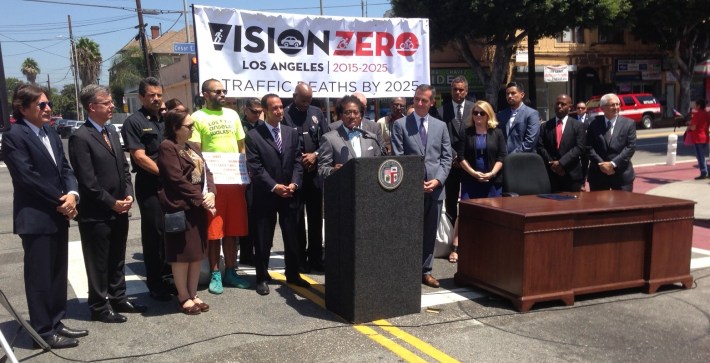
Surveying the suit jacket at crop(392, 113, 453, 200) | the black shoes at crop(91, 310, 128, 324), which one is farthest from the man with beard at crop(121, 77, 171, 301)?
the suit jacket at crop(392, 113, 453, 200)

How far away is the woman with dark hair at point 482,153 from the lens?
6754mm

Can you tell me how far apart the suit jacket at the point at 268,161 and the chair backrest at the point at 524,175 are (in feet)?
7.55

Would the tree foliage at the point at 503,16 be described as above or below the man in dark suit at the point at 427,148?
above

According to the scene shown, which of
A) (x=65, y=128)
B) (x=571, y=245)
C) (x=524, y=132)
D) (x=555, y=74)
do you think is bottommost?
(x=65, y=128)

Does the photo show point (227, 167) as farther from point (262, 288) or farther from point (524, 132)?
point (524, 132)

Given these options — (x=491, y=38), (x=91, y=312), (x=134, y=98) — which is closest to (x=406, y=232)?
(x=91, y=312)

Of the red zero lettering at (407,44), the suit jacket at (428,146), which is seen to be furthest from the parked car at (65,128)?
the suit jacket at (428,146)

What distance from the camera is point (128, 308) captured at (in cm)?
546

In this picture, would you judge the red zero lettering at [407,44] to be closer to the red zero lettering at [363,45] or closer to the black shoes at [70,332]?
the red zero lettering at [363,45]

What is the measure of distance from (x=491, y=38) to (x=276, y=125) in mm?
27193

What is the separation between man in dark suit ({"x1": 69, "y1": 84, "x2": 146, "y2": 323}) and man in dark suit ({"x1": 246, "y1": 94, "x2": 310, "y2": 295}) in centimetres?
124

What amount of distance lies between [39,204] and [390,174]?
2.68m

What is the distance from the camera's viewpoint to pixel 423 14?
29141 millimetres

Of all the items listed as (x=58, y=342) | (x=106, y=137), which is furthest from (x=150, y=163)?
(x=58, y=342)
